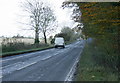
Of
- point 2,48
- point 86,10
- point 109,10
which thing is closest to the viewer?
point 109,10

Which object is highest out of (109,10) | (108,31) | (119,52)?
(109,10)

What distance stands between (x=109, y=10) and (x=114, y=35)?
1465mm

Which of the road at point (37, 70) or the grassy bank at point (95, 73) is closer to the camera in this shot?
the grassy bank at point (95, 73)

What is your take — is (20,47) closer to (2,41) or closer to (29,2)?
(2,41)

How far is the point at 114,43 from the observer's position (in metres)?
7.30

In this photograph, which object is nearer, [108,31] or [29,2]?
[108,31]

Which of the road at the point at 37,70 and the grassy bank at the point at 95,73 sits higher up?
the grassy bank at the point at 95,73

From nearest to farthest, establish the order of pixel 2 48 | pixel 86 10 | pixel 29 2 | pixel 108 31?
pixel 86 10, pixel 108 31, pixel 2 48, pixel 29 2

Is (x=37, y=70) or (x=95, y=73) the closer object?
(x=95, y=73)

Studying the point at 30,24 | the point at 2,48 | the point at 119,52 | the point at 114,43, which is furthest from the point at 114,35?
the point at 30,24

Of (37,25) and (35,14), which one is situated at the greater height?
(35,14)

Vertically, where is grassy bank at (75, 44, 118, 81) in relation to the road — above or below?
above

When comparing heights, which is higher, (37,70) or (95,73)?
(95,73)

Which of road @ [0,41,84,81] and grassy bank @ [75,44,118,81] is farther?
road @ [0,41,84,81]
